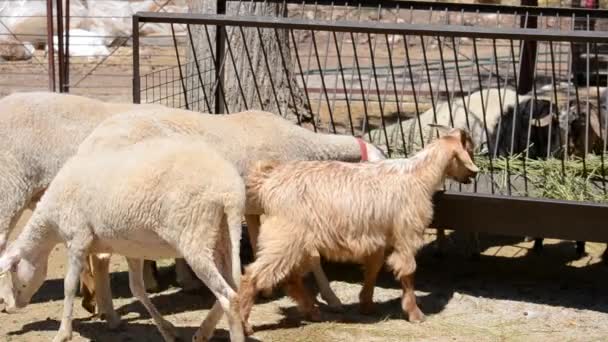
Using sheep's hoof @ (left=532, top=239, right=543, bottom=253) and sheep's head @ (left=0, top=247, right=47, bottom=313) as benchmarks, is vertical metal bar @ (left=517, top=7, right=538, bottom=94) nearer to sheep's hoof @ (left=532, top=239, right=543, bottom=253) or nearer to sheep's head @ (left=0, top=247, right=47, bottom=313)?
sheep's hoof @ (left=532, top=239, right=543, bottom=253)

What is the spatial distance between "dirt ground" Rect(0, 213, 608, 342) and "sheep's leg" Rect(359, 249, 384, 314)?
91 mm

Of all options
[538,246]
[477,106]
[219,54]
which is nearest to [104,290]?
[219,54]

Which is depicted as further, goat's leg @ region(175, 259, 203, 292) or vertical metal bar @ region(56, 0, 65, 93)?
vertical metal bar @ region(56, 0, 65, 93)

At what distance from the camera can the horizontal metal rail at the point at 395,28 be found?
6.35m

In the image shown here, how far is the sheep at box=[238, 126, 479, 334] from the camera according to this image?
6.36 meters

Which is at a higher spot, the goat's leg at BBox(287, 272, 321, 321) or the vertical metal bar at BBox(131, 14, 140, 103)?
the vertical metal bar at BBox(131, 14, 140, 103)

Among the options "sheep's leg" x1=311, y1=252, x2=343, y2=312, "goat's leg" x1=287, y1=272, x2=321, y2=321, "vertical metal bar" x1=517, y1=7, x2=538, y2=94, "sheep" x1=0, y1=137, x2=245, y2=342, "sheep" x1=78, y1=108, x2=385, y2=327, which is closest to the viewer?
"sheep" x1=0, y1=137, x2=245, y2=342

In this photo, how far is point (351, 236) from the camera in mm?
6504

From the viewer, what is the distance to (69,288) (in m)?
5.98

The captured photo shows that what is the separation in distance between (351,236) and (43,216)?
184 centimetres

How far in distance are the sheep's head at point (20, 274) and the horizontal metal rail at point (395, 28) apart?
1.86 m

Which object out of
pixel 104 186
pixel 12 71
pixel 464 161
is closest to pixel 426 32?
pixel 464 161

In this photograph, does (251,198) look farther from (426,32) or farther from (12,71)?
(12,71)

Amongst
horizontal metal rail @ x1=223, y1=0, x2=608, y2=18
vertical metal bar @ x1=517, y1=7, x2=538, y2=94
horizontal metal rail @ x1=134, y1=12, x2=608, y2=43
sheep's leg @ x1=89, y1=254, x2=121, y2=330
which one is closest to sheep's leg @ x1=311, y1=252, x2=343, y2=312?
sheep's leg @ x1=89, y1=254, x2=121, y2=330
